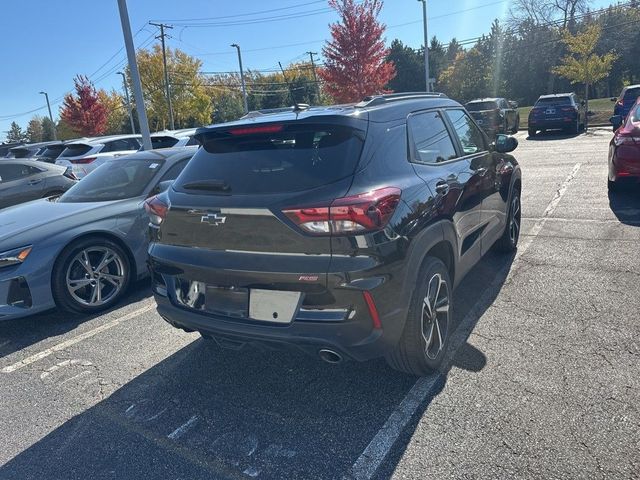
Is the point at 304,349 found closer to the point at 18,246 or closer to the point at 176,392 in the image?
the point at 176,392

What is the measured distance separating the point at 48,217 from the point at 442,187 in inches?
148

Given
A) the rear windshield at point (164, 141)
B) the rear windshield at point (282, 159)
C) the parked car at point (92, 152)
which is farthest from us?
the parked car at point (92, 152)

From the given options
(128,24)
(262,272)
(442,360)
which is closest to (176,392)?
(262,272)

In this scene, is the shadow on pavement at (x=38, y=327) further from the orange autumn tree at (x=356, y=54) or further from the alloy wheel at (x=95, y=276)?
the orange autumn tree at (x=356, y=54)

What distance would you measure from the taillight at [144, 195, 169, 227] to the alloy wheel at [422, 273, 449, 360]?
1727mm

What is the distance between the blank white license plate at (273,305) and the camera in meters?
2.48

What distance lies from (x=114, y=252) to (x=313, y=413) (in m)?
2.95

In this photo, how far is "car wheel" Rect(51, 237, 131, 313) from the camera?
427 centimetres

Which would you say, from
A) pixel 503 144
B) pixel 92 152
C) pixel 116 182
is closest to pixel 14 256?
pixel 116 182

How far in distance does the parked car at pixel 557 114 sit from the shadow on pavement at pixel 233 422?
16921 millimetres

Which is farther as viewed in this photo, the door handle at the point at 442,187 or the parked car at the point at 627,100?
the parked car at the point at 627,100

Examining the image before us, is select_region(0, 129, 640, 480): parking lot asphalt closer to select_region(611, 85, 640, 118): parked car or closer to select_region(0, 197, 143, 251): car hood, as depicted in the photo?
select_region(0, 197, 143, 251): car hood

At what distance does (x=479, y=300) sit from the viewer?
13.3ft

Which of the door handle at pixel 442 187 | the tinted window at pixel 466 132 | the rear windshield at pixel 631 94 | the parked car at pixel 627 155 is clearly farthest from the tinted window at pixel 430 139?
the rear windshield at pixel 631 94
